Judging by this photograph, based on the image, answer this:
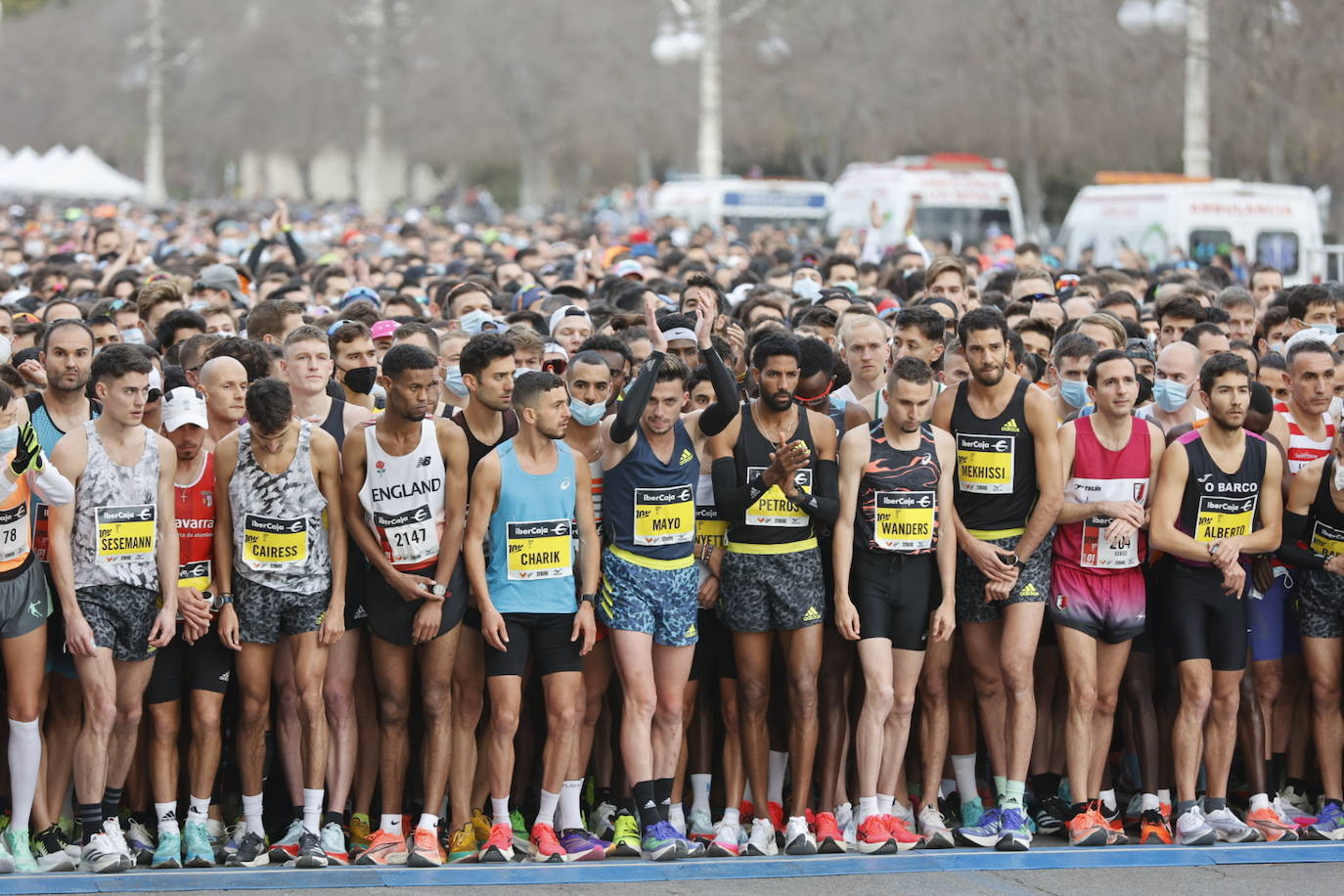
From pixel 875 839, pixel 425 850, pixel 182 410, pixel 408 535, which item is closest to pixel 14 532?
pixel 182 410

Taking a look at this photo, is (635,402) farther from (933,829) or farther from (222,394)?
(933,829)

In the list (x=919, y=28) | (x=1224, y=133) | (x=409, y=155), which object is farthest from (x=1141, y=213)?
(x=409, y=155)

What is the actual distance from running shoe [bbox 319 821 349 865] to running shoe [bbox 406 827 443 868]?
0.24 m

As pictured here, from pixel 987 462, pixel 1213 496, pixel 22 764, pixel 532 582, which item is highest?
pixel 987 462

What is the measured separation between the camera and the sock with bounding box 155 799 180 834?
7207mm

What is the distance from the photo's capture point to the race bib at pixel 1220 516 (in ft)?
25.1

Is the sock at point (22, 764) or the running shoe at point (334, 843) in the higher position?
the sock at point (22, 764)

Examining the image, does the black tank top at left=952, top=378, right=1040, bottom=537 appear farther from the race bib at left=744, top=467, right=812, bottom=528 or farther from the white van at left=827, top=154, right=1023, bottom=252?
the white van at left=827, top=154, right=1023, bottom=252

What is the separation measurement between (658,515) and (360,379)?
1843 millimetres

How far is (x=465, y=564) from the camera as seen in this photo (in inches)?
290

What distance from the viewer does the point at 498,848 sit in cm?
Result: 728

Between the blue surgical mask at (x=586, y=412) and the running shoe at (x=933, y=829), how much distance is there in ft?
6.70

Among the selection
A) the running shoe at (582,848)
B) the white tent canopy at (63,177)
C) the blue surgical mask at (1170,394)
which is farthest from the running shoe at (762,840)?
the white tent canopy at (63,177)

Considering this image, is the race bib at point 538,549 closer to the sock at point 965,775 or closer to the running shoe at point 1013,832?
the sock at point 965,775
